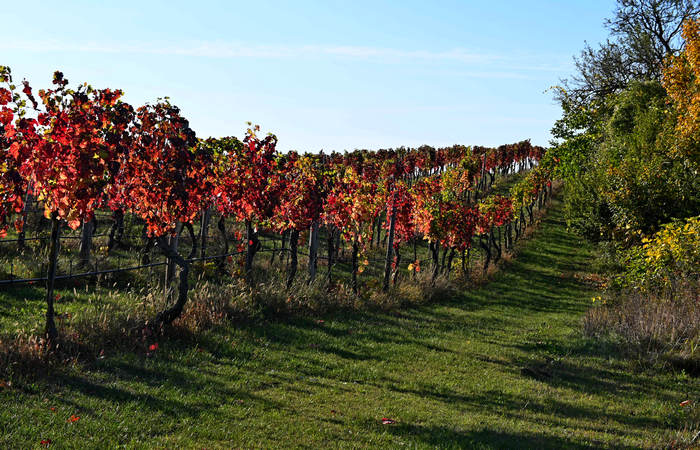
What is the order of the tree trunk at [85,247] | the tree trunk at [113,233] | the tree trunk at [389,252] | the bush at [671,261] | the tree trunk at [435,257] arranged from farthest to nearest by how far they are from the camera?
1. the tree trunk at [435,257]
2. the tree trunk at [113,233]
3. the tree trunk at [389,252]
4. the tree trunk at [85,247]
5. the bush at [671,261]

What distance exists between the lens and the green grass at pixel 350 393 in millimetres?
5156

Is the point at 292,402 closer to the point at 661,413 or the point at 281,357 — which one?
the point at 281,357

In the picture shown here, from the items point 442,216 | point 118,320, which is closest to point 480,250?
point 442,216

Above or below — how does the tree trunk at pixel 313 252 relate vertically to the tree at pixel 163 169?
below

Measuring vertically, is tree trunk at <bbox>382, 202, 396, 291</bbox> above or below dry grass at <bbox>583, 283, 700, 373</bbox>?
above

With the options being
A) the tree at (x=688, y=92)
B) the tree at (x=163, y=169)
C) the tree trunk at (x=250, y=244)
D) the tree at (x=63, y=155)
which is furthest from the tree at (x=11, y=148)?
the tree at (x=688, y=92)

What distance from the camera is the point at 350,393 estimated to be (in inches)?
268

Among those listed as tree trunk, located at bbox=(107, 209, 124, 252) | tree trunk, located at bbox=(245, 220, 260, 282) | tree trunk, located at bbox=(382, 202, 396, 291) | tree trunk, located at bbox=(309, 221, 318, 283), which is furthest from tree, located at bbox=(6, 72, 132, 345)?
tree trunk, located at bbox=(107, 209, 124, 252)

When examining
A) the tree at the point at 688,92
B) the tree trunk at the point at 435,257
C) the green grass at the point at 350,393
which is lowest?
the green grass at the point at 350,393

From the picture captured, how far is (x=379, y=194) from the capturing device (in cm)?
1650

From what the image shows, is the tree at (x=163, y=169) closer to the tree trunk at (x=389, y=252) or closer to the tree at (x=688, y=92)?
the tree trunk at (x=389, y=252)

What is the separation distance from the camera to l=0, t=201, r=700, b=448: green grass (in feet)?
16.9

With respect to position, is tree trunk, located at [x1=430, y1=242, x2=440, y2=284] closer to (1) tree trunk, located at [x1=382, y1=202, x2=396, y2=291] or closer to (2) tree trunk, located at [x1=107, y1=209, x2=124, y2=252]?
(1) tree trunk, located at [x1=382, y1=202, x2=396, y2=291]

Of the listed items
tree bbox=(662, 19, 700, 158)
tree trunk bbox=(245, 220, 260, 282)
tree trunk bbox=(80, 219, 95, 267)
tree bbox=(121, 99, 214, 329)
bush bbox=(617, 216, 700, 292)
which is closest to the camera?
tree bbox=(121, 99, 214, 329)
